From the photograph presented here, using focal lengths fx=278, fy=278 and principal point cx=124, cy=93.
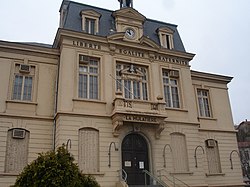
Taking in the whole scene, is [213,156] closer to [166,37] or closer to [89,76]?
[166,37]

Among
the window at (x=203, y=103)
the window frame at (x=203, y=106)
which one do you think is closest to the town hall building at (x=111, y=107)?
the window frame at (x=203, y=106)

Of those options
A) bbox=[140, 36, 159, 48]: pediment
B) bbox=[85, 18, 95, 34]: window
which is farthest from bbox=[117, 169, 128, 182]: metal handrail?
bbox=[85, 18, 95, 34]: window

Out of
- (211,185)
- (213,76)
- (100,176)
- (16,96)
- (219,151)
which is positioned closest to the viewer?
(100,176)

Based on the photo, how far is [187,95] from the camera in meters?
18.3

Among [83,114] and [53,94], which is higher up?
[53,94]

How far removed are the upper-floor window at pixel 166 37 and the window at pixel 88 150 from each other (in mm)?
8256

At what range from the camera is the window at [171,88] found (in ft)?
58.5

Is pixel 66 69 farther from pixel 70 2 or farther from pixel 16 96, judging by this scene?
pixel 70 2

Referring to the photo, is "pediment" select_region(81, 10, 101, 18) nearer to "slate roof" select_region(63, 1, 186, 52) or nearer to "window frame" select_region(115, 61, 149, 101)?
"slate roof" select_region(63, 1, 186, 52)

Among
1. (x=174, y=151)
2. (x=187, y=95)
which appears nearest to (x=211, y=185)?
(x=174, y=151)

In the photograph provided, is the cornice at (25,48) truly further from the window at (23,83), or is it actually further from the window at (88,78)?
the window at (88,78)

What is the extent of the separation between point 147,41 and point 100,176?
8.90 m

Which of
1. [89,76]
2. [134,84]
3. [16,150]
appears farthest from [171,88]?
[16,150]

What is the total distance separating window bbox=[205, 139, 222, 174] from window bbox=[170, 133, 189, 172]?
8.73 feet
